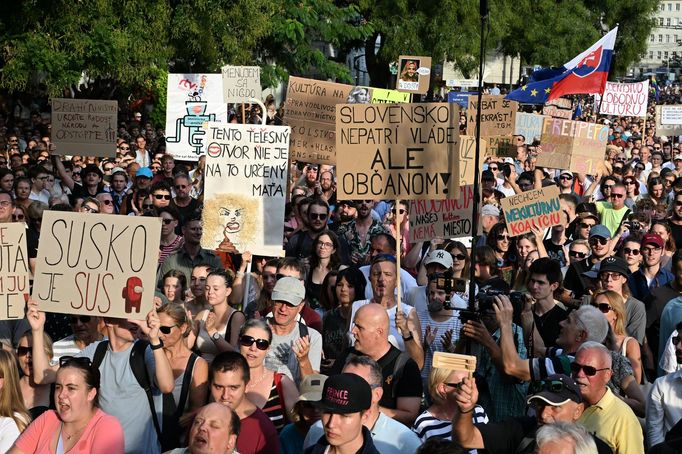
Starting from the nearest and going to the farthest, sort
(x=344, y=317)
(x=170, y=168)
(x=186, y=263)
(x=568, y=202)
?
(x=344, y=317), (x=186, y=263), (x=568, y=202), (x=170, y=168)

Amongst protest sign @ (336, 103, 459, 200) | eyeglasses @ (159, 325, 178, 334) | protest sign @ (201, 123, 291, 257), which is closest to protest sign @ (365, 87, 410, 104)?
protest sign @ (201, 123, 291, 257)

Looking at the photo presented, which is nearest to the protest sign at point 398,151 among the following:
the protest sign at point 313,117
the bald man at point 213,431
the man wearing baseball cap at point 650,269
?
the man wearing baseball cap at point 650,269

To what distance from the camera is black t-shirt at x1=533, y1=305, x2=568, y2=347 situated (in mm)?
7906

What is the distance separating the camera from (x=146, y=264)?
7.04 metres

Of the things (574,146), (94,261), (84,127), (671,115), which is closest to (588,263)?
(94,261)

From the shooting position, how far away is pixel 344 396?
17.4 ft

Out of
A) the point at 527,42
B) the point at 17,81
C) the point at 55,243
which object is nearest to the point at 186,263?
the point at 55,243

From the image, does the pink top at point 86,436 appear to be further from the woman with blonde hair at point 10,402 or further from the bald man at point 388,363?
the bald man at point 388,363

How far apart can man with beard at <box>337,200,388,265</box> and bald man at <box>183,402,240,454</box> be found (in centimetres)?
549

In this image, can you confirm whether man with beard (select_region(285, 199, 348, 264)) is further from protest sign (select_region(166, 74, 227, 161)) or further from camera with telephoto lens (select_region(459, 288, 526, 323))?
protest sign (select_region(166, 74, 227, 161))

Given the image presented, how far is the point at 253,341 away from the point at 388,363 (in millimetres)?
721

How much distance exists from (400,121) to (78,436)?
383 cm

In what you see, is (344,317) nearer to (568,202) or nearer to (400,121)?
(400,121)

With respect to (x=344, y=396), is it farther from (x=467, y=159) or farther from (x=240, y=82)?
(x=240, y=82)
